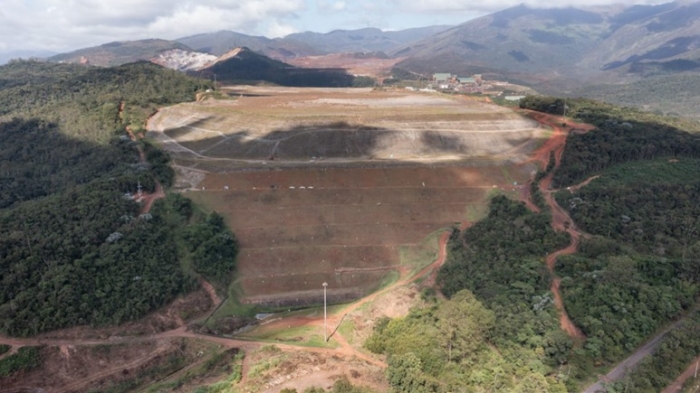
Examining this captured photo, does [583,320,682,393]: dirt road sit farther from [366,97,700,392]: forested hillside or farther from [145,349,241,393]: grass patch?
[145,349,241,393]: grass patch

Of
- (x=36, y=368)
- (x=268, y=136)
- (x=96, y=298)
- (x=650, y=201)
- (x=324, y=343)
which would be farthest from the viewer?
(x=268, y=136)

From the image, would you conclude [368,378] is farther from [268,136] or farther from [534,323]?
[268,136]

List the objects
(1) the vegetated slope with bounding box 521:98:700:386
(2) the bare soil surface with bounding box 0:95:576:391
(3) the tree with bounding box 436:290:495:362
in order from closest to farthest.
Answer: (3) the tree with bounding box 436:290:495:362 → (1) the vegetated slope with bounding box 521:98:700:386 → (2) the bare soil surface with bounding box 0:95:576:391

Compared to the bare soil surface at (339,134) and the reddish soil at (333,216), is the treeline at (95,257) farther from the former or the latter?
the bare soil surface at (339,134)

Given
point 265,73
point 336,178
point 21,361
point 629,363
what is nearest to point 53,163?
point 21,361

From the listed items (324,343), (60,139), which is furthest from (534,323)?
(60,139)

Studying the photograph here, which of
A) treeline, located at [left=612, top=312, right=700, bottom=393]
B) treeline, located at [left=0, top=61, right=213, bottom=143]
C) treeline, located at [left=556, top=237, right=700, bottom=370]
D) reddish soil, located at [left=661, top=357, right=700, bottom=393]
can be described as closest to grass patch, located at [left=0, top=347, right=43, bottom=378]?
treeline, located at [left=0, top=61, right=213, bottom=143]
